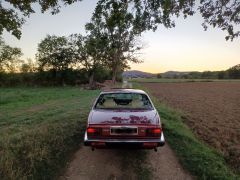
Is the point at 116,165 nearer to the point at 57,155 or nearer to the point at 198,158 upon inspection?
the point at 57,155

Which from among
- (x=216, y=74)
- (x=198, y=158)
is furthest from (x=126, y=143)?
(x=216, y=74)

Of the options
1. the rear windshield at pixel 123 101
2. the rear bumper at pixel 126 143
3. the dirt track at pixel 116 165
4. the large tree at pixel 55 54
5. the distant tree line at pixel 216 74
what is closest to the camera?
the dirt track at pixel 116 165

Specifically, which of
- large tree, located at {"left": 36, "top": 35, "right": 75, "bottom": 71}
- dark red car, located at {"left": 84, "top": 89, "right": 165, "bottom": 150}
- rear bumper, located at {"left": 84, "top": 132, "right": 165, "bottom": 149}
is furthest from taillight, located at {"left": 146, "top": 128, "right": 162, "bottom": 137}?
large tree, located at {"left": 36, "top": 35, "right": 75, "bottom": 71}

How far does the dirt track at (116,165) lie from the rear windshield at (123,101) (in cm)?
121

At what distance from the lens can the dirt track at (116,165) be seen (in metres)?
6.27

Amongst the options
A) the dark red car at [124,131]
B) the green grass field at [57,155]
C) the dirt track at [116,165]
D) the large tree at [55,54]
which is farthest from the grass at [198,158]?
the large tree at [55,54]

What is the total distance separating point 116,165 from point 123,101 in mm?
2504

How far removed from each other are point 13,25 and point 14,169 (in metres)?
5.94

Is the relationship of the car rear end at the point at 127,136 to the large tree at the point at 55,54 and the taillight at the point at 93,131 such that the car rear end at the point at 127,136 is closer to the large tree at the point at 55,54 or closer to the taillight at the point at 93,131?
the taillight at the point at 93,131

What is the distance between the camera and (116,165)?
6820mm

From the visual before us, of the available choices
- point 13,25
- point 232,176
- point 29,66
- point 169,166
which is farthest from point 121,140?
point 29,66

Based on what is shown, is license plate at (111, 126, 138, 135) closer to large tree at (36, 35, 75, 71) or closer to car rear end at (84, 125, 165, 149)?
car rear end at (84, 125, 165, 149)

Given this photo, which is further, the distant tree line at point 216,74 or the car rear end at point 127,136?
the distant tree line at point 216,74

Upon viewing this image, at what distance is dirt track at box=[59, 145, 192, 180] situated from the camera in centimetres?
627
